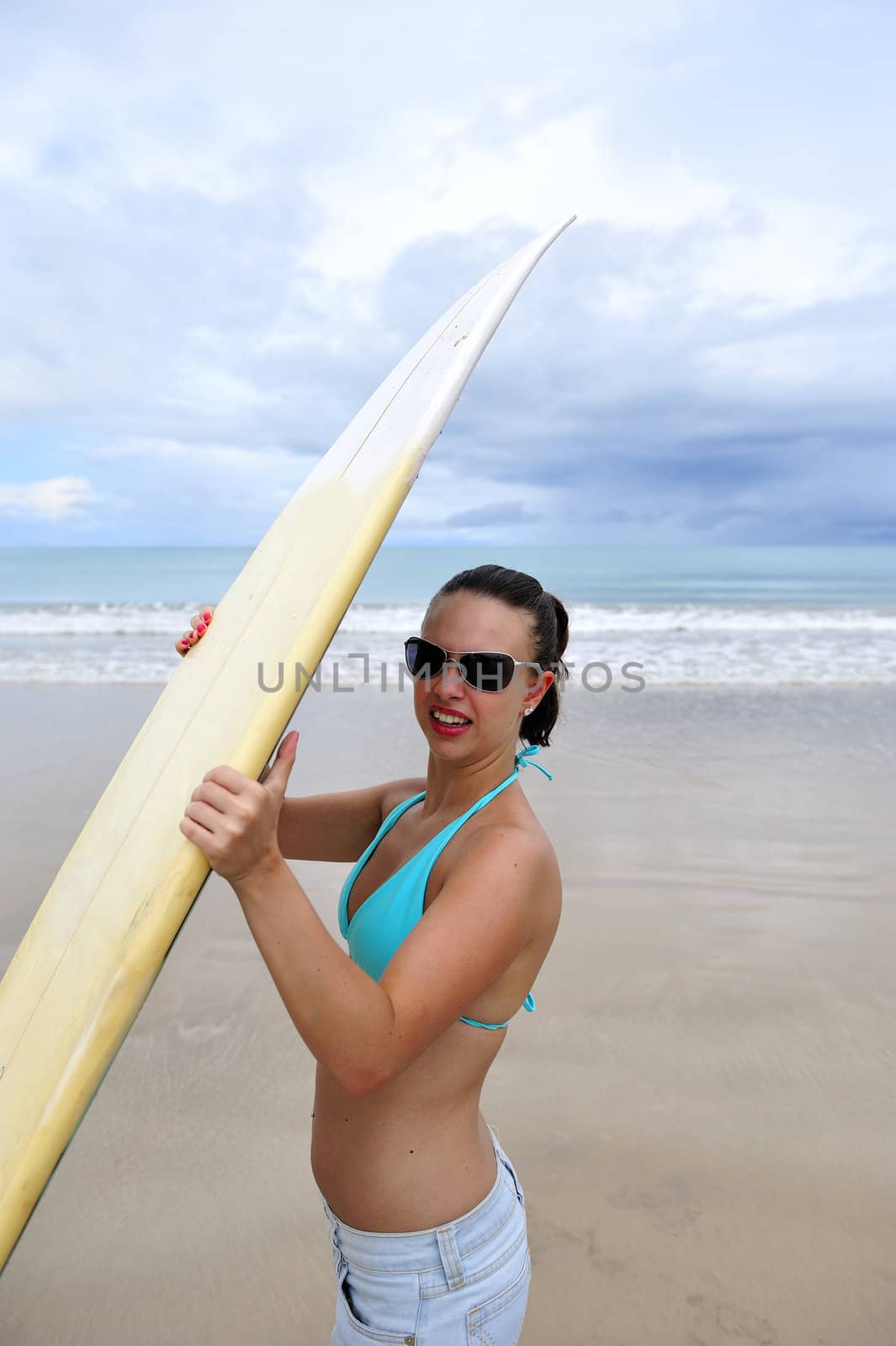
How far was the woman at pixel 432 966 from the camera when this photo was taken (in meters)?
1.07

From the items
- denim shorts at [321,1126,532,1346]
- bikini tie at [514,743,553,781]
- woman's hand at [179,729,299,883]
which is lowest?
denim shorts at [321,1126,532,1346]

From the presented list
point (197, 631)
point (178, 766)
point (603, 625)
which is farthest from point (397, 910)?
point (603, 625)

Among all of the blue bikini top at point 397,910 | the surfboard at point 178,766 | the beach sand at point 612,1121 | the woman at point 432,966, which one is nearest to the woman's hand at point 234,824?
the woman at point 432,966

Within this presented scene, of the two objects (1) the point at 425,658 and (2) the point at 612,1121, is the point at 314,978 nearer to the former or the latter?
(1) the point at 425,658

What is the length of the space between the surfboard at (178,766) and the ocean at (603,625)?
12cm

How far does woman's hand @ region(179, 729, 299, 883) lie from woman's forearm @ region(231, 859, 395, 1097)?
2 cm

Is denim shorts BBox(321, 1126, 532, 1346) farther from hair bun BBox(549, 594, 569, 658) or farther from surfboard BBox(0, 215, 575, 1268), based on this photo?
hair bun BBox(549, 594, 569, 658)

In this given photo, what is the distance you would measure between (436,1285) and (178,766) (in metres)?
0.90

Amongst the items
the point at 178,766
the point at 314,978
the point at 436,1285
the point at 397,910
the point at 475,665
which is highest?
the point at 475,665

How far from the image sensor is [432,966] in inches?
46.4

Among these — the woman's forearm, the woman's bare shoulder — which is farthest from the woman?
the woman's bare shoulder

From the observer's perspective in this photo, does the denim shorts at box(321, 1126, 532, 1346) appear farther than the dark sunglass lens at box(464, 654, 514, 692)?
No

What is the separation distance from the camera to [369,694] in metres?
10.6

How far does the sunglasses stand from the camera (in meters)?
1.57
